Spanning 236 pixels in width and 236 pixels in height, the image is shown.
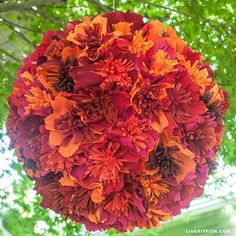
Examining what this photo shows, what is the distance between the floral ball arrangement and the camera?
67cm

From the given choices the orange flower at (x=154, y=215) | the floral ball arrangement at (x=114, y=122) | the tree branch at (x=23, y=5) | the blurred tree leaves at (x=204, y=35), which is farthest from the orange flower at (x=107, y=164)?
the tree branch at (x=23, y=5)

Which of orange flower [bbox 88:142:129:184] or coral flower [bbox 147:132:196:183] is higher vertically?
orange flower [bbox 88:142:129:184]

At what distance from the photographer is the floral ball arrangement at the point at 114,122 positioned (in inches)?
26.4

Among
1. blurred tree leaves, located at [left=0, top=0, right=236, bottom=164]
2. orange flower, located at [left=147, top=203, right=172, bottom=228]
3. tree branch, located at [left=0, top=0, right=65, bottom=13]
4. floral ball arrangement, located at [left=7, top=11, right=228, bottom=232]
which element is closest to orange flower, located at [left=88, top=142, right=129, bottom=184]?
floral ball arrangement, located at [left=7, top=11, right=228, bottom=232]

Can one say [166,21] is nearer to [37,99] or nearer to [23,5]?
[23,5]

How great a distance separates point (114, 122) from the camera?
0.67 m

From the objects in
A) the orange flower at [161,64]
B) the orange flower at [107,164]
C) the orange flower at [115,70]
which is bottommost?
the orange flower at [107,164]

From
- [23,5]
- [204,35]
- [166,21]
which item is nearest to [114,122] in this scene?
[23,5]

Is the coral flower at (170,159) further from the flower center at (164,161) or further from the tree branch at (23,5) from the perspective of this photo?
the tree branch at (23,5)

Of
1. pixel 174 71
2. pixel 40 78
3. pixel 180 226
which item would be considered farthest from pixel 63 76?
pixel 180 226

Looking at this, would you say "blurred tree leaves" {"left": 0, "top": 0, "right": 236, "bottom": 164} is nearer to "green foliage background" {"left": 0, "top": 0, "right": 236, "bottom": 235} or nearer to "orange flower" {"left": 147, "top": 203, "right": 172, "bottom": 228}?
"green foliage background" {"left": 0, "top": 0, "right": 236, "bottom": 235}

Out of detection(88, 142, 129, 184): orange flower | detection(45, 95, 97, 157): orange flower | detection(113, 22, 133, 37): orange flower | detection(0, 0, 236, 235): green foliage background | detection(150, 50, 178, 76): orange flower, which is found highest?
detection(113, 22, 133, 37): orange flower

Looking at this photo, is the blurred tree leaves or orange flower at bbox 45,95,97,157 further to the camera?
the blurred tree leaves

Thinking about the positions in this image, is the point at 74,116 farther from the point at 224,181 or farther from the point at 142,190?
the point at 224,181
